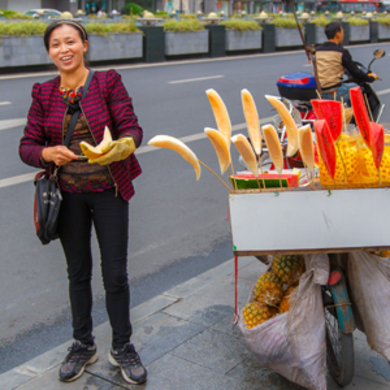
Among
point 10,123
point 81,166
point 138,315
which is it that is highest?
point 81,166

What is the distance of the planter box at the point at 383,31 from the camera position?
31.5m

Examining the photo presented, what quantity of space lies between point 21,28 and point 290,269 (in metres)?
16.1

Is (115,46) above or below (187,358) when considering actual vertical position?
above

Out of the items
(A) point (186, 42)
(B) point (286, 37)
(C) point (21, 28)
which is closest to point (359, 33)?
(B) point (286, 37)

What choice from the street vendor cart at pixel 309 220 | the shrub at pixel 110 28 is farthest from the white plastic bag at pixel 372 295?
the shrub at pixel 110 28

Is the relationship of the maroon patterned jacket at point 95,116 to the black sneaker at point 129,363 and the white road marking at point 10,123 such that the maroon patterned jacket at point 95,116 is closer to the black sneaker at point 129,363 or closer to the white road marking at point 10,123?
the black sneaker at point 129,363

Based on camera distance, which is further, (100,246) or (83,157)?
(100,246)

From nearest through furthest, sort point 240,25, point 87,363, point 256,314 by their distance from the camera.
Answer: point 256,314, point 87,363, point 240,25

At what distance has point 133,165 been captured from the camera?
9.52 ft

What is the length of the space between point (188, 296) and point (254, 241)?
160 centimetres

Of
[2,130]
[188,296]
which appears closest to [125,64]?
[2,130]

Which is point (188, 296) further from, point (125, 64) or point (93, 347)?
point (125, 64)

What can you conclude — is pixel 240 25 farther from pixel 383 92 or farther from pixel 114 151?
pixel 114 151

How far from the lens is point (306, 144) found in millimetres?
2381
